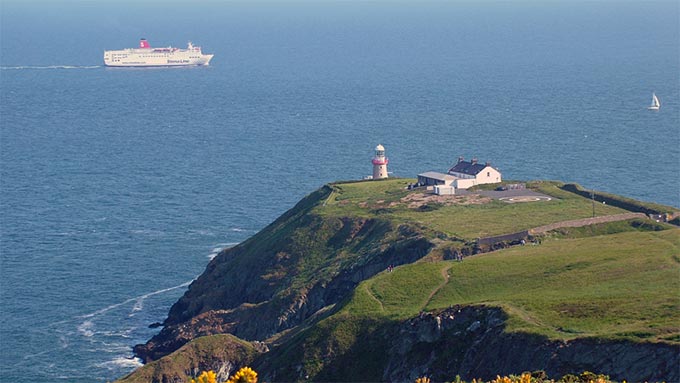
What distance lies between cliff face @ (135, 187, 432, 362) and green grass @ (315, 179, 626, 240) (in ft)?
7.32

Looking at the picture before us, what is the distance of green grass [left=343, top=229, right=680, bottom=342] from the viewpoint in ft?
202

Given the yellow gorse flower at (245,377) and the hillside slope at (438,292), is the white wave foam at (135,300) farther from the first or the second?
the yellow gorse flower at (245,377)

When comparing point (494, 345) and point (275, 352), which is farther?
point (275, 352)

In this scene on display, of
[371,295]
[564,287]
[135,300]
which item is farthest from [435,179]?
[564,287]

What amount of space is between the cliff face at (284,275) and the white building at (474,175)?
1390 cm

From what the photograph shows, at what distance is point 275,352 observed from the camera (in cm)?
7425

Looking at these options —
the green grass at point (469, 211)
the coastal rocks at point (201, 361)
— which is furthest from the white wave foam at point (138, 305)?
the coastal rocks at point (201, 361)

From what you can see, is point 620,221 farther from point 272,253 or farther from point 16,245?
point 16,245

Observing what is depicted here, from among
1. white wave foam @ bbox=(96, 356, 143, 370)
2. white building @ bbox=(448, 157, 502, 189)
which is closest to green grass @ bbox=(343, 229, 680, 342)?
white wave foam @ bbox=(96, 356, 143, 370)

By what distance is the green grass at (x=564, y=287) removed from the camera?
6169cm

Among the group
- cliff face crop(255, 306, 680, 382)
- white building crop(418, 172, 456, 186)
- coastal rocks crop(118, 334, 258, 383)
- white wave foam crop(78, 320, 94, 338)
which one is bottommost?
white wave foam crop(78, 320, 94, 338)

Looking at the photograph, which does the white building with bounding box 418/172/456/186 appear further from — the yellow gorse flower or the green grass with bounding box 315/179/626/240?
the yellow gorse flower

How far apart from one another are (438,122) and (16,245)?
8909 centimetres

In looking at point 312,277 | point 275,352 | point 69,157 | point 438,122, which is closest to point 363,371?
point 275,352
